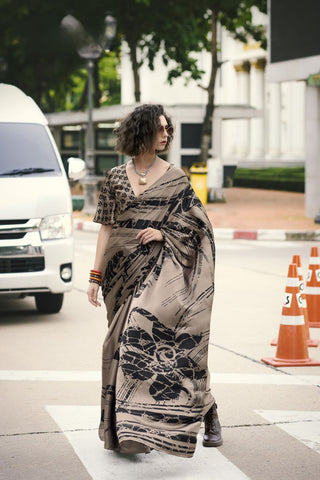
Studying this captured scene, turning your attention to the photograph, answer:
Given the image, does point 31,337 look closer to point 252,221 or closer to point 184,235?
point 184,235

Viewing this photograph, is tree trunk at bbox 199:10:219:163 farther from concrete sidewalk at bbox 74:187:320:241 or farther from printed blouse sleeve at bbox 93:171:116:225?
printed blouse sleeve at bbox 93:171:116:225

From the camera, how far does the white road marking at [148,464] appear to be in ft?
16.4

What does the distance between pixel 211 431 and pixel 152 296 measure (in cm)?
86

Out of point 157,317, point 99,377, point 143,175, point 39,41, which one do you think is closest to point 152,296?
point 157,317

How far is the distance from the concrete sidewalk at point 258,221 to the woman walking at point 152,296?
14.8m

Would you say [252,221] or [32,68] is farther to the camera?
[32,68]

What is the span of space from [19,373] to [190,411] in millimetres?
2631

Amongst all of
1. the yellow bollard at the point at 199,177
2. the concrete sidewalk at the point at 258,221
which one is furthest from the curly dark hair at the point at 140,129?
the yellow bollard at the point at 199,177

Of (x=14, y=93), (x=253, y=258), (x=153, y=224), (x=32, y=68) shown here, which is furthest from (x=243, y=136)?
(x=153, y=224)

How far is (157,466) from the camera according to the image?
514 centimetres

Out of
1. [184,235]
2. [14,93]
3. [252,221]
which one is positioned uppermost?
[14,93]

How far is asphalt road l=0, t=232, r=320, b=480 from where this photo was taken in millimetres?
5145

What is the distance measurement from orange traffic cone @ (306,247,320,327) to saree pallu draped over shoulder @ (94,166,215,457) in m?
4.34

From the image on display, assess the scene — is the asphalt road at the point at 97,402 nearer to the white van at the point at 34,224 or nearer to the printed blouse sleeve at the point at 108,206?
the white van at the point at 34,224
